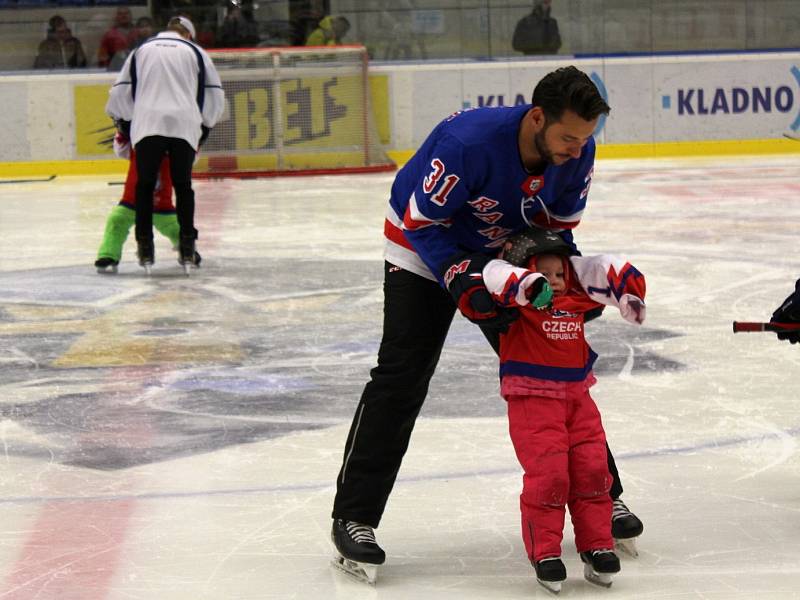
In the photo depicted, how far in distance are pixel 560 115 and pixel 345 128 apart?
11.2m

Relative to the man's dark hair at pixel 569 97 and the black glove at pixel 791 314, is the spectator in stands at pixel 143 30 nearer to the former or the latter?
the black glove at pixel 791 314

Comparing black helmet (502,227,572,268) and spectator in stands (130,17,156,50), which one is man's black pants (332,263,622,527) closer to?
black helmet (502,227,572,268)

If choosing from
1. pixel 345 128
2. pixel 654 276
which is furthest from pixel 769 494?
pixel 345 128

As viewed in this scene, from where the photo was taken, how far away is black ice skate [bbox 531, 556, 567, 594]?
303 cm

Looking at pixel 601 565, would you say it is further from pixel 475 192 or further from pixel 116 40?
pixel 116 40

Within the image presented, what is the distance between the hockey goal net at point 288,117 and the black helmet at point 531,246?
424 inches

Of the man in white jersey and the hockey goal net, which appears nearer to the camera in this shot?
the man in white jersey

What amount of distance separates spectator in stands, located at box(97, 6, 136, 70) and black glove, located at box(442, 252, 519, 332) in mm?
11977

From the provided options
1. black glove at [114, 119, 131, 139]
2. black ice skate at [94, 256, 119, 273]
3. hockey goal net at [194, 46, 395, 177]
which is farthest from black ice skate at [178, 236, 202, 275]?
hockey goal net at [194, 46, 395, 177]

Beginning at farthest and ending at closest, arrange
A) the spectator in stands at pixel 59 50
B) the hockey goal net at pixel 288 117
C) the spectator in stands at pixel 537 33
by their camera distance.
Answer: the spectator in stands at pixel 537 33 → the spectator in stands at pixel 59 50 → the hockey goal net at pixel 288 117

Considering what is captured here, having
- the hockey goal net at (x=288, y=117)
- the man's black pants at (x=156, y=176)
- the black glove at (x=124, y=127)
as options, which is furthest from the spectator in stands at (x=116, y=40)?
the man's black pants at (x=156, y=176)

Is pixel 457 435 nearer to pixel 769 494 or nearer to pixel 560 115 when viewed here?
pixel 769 494

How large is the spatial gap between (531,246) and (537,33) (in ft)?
39.4

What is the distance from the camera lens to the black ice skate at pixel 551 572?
9.95ft
